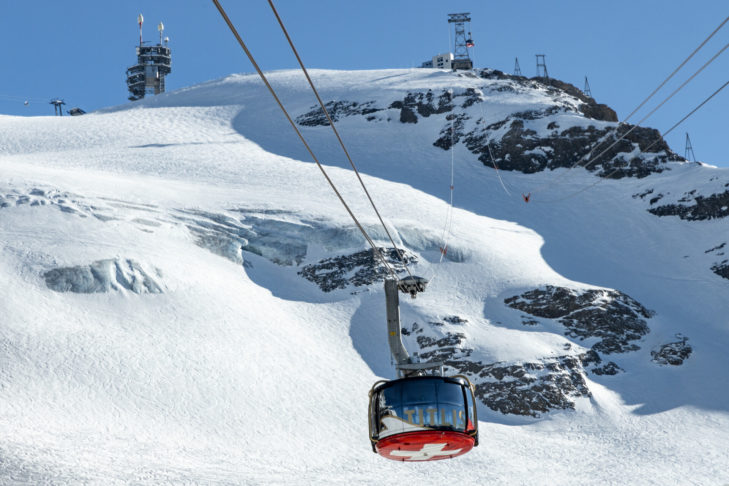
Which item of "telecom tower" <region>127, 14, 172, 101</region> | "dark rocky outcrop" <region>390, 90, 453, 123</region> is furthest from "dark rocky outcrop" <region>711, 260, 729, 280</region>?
"telecom tower" <region>127, 14, 172, 101</region>

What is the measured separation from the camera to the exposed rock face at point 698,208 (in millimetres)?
72500

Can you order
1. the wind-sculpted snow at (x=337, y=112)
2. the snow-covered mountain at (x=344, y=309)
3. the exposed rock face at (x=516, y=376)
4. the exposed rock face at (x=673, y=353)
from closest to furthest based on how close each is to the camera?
the snow-covered mountain at (x=344, y=309) < the exposed rock face at (x=516, y=376) < the exposed rock face at (x=673, y=353) < the wind-sculpted snow at (x=337, y=112)

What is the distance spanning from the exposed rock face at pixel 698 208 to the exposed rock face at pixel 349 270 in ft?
90.6

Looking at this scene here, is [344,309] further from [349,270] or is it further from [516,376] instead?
[516,376]

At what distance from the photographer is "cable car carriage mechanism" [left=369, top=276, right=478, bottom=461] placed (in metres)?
16.4

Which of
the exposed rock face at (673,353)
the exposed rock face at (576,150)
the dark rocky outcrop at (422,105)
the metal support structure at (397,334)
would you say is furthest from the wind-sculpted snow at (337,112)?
the metal support structure at (397,334)

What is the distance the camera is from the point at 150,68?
520ft

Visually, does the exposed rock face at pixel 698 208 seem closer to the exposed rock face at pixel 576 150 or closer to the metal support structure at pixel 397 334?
the exposed rock face at pixel 576 150

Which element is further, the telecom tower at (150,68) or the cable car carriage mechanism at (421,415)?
the telecom tower at (150,68)

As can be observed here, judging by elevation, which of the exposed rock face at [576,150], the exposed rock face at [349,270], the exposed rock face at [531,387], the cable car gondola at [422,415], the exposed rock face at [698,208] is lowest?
the cable car gondola at [422,415]

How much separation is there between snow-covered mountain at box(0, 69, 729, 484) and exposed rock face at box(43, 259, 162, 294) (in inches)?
5.7

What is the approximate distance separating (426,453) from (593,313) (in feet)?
145

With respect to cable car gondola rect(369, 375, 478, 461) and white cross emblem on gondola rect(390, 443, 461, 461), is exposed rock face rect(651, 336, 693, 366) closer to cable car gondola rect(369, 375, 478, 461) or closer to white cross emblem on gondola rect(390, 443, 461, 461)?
white cross emblem on gondola rect(390, 443, 461, 461)

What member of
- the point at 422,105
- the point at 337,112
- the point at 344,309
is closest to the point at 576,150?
the point at 422,105
